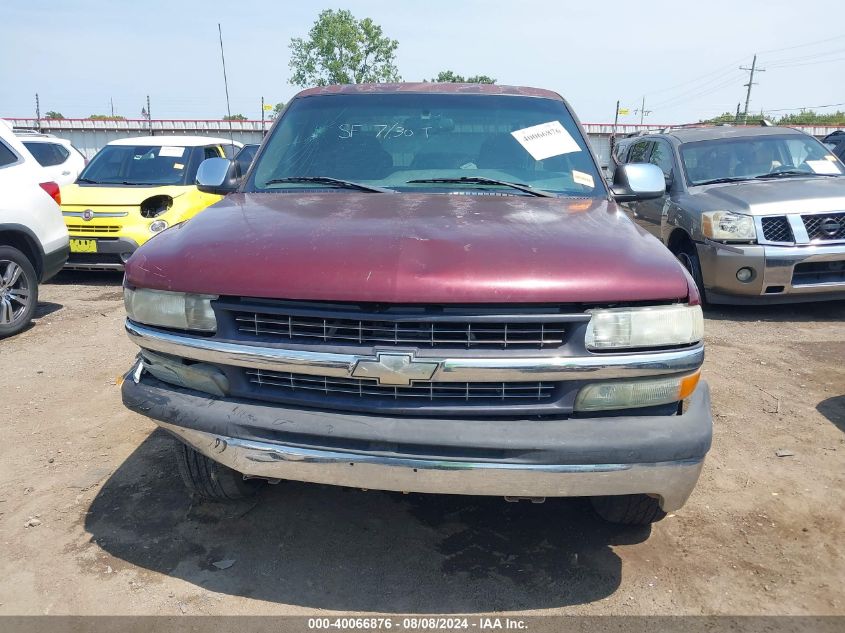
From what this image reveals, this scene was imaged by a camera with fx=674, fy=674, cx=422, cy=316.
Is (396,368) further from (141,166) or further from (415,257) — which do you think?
(141,166)

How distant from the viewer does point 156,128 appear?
37781 mm

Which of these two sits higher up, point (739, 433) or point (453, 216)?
point (453, 216)

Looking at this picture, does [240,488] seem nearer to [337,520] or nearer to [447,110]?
[337,520]

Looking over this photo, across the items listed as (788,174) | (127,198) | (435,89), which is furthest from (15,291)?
(788,174)

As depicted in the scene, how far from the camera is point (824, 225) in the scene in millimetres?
5945

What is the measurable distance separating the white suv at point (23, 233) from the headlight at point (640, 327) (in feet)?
18.2

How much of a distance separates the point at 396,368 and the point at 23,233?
525 centimetres

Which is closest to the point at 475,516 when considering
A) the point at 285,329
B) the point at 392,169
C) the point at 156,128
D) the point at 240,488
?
the point at 240,488

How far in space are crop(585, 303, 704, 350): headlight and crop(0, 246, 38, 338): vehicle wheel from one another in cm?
554

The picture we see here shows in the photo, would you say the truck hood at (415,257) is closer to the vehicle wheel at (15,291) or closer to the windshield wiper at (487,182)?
the windshield wiper at (487,182)

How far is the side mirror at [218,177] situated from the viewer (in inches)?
145

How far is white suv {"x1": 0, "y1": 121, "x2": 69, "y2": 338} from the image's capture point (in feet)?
19.3

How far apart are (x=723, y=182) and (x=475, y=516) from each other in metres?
5.28

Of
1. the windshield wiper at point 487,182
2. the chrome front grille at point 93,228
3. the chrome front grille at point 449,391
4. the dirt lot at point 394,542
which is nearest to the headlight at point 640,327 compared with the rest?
the chrome front grille at point 449,391
